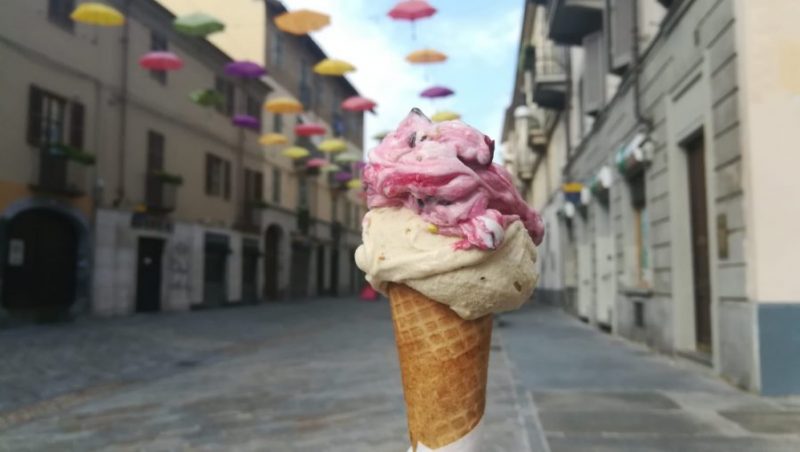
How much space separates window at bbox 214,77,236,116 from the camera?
2532cm

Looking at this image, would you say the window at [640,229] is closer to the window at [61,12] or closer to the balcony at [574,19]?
the balcony at [574,19]

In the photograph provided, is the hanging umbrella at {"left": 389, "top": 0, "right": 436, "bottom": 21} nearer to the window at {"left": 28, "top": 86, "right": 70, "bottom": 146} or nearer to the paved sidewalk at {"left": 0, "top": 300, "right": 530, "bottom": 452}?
the paved sidewalk at {"left": 0, "top": 300, "right": 530, "bottom": 452}

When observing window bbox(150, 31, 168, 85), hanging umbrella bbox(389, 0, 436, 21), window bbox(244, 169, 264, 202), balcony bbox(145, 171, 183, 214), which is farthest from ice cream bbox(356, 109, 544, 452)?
window bbox(244, 169, 264, 202)

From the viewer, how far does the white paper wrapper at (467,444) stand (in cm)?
242

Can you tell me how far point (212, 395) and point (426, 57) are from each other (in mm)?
10358

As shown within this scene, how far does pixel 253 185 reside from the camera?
28422 mm

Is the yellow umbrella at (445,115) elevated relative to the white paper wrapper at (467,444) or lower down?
elevated

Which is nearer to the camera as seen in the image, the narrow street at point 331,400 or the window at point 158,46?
the narrow street at point 331,400

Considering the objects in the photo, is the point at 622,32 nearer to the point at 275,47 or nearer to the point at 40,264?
the point at 40,264

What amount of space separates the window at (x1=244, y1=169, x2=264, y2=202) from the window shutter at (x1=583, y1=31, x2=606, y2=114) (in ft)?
55.9

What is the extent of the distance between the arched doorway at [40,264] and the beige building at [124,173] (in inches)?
1.4

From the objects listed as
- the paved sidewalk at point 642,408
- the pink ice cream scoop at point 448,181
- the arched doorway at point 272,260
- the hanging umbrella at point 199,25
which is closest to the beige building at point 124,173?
the arched doorway at point 272,260

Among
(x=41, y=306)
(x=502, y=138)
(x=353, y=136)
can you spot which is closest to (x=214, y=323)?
(x=41, y=306)

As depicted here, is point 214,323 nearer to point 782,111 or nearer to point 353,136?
point 782,111
